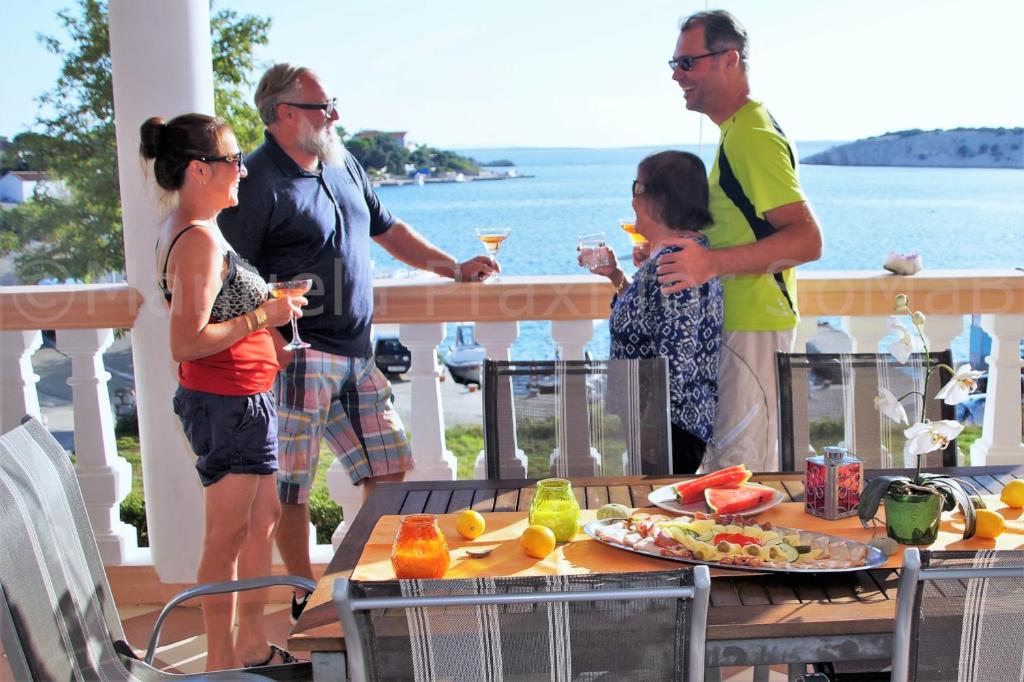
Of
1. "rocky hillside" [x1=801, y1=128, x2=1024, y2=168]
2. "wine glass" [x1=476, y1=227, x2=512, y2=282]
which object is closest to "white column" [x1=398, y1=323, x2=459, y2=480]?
"wine glass" [x1=476, y1=227, x2=512, y2=282]

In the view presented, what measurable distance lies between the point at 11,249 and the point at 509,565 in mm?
25934

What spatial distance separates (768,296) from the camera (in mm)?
2822

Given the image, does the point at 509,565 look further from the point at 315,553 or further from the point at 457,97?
the point at 457,97

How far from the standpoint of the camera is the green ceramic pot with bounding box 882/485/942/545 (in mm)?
1807

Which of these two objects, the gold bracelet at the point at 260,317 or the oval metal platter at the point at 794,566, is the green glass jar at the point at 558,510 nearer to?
the oval metal platter at the point at 794,566

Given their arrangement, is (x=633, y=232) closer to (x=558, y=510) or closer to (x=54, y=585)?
(x=558, y=510)

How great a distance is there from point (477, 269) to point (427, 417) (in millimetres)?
517

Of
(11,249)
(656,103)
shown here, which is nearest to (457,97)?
(656,103)

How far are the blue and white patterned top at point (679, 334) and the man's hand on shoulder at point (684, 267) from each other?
0.06ft

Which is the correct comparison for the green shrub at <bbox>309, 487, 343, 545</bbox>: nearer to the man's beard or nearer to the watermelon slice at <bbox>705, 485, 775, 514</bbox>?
the man's beard

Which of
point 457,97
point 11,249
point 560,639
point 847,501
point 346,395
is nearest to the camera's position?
point 560,639

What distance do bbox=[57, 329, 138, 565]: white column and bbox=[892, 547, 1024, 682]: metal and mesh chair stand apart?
2.75 metres

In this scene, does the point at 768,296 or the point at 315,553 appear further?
the point at 315,553

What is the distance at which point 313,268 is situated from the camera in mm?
2830
